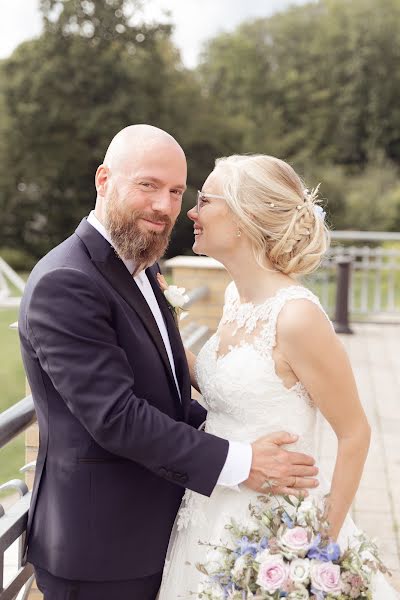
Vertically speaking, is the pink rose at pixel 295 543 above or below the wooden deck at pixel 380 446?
above

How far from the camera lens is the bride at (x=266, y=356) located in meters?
2.38

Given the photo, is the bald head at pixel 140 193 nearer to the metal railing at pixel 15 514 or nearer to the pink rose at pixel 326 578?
the metal railing at pixel 15 514

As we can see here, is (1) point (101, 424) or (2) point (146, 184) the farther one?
(2) point (146, 184)

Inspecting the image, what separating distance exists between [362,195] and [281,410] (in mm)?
28091

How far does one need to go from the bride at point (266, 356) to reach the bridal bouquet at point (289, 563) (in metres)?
0.25

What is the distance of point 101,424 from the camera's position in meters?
2.04

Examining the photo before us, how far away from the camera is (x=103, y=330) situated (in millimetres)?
2096

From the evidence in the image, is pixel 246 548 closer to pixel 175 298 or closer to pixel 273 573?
pixel 273 573

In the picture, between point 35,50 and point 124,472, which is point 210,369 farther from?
point 35,50

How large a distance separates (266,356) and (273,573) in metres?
0.72

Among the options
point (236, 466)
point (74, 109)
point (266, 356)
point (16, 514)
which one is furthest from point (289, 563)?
point (74, 109)

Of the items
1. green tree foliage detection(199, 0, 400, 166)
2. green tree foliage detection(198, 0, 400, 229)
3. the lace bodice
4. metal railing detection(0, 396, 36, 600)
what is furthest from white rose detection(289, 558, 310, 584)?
green tree foliage detection(199, 0, 400, 166)

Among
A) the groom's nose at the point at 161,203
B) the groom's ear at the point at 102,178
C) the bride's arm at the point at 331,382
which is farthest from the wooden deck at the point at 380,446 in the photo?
the groom's ear at the point at 102,178

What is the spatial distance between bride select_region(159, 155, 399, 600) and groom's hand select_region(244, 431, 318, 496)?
0.13 meters
